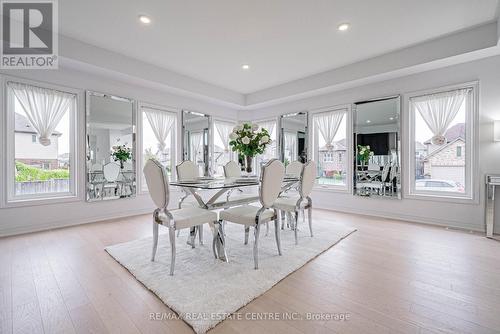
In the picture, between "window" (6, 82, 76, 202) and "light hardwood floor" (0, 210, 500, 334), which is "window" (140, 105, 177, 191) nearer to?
"window" (6, 82, 76, 202)

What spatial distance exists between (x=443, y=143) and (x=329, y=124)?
6.84 feet

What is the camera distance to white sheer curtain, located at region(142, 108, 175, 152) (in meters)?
4.92

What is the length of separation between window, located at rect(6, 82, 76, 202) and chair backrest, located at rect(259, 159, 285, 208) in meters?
3.56

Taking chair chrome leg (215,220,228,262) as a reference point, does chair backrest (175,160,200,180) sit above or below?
above

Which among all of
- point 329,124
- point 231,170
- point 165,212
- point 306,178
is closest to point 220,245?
point 165,212

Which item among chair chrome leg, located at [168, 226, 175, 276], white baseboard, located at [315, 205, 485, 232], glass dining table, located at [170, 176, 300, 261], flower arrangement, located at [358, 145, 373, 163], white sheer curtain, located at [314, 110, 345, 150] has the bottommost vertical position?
white baseboard, located at [315, 205, 485, 232]

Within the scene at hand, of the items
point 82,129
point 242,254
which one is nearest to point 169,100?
point 82,129

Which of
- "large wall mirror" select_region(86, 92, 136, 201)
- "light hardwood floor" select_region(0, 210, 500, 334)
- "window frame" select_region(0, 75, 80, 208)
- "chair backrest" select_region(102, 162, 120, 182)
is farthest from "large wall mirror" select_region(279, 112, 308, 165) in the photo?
"window frame" select_region(0, 75, 80, 208)

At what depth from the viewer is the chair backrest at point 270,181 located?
2.31 m

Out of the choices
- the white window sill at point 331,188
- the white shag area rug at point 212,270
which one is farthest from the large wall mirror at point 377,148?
the white shag area rug at point 212,270

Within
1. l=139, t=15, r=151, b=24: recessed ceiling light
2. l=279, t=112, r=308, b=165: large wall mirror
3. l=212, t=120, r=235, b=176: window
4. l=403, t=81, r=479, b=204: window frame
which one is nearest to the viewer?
l=139, t=15, r=151, b=24: recessed ceiling light

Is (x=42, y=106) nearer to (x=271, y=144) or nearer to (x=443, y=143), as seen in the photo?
(x=271, y=144)

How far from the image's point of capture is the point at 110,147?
4.27m

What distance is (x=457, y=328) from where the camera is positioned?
1429 millimetres
